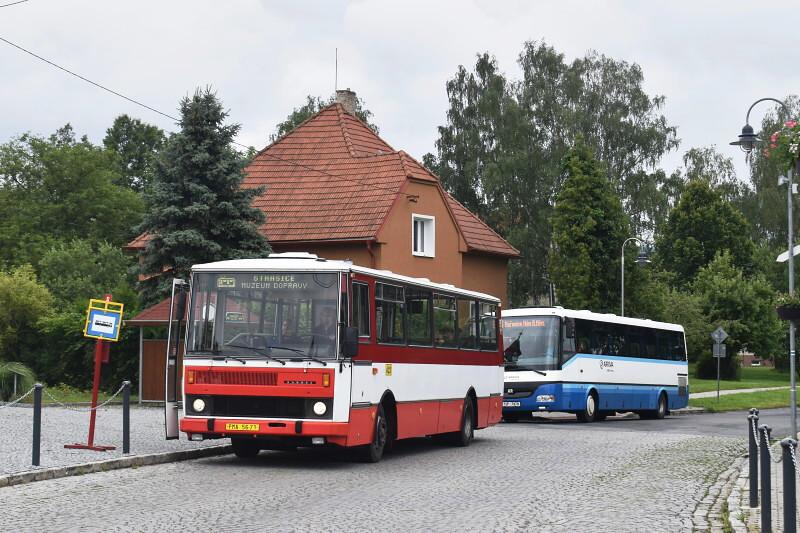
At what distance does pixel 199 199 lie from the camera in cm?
3347

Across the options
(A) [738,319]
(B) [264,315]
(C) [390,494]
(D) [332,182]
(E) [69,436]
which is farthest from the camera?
(A) [738,319]

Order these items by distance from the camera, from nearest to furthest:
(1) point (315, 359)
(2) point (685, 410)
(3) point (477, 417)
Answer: (1) point (315, 359) → (3) point (477, 417) → (2) point (685, 410)

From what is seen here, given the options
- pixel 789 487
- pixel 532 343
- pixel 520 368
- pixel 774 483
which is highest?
pixel 532 343

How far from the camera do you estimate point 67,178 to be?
7644 centimetres

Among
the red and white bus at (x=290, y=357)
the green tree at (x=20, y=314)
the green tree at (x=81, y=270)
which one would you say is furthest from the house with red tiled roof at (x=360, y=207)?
the green tree at (x=81, y=270)

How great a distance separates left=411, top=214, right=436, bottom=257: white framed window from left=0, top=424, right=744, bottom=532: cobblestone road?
23526 mm

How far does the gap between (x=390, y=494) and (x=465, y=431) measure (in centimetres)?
860

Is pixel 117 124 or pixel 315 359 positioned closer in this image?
pixel 315 359

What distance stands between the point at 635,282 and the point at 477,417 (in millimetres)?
43723

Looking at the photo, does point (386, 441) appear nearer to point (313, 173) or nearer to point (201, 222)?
point (201, 222)

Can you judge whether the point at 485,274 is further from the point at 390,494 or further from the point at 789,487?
the point at 789,487

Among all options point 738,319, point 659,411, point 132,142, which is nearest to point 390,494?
point 659,411

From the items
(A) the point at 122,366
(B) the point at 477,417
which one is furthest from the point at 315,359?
(A) the point at 122,366

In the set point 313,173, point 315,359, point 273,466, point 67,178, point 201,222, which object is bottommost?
point 273,466
